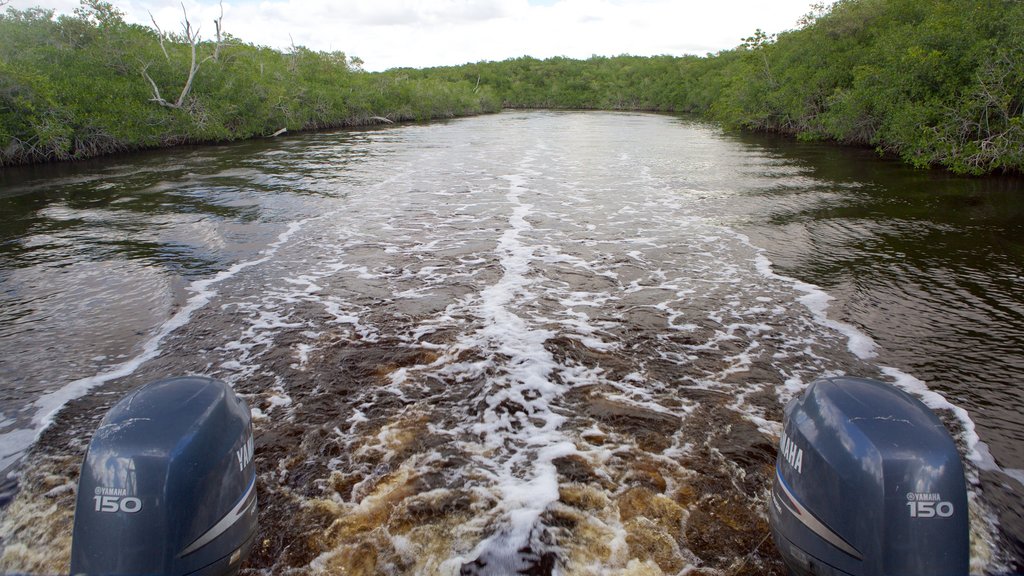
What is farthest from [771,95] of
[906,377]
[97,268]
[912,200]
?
[97,268]

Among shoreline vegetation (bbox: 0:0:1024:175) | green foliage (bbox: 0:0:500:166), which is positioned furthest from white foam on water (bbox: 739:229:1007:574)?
green foliage (bbox: 0:0:500:166)

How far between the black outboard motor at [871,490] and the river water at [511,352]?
86 cm

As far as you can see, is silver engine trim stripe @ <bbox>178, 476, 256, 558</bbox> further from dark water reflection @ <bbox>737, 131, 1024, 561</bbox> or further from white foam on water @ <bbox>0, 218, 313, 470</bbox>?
dark water reflection @ <bbox>737, 131, 1024, 561</bbox>

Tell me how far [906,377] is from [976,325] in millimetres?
1813

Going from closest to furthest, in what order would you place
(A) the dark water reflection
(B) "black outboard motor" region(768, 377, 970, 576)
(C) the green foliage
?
(B) "black outboard motor" region(768, 377, 970, 576)
(A) the dark water reflection
(C) the green foliage

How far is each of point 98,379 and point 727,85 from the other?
46.0 metres

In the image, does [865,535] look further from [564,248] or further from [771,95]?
[771,95]

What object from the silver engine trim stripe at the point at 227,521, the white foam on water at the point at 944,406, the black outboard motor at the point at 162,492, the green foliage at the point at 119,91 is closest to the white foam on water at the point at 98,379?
the black outboard motor at the point at 162,492

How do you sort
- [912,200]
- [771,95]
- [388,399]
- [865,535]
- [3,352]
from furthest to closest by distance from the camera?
1. [771,95]
2. [912,200]
3. [3,352]
4. [388,399]
5. [865,535]

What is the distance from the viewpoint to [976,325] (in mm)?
5914

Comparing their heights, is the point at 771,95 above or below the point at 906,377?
above

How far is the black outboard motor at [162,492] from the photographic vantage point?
6.73 ft

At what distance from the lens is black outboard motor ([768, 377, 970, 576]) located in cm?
201

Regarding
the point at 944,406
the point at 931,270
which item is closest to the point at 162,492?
the point at 944,406
